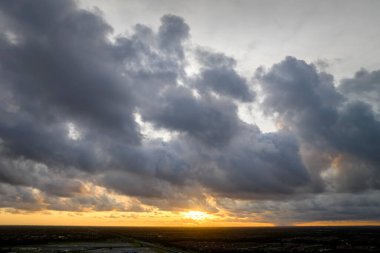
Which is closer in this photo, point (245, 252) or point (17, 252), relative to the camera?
point (17, 252)

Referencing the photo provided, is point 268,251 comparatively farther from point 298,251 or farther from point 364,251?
point 364,251

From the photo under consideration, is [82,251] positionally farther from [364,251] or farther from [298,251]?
[364,251]

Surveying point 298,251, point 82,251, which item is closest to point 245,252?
point 298,251

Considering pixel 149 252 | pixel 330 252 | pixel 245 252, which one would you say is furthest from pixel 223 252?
pixel 330 252

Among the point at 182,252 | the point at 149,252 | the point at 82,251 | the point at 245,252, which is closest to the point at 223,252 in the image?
A: the point at 245,252

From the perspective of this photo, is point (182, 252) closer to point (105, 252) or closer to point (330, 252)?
point (105, 252)

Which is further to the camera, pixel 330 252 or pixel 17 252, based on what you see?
pixel 330 252

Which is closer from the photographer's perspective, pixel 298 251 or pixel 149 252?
pixel 149 252
